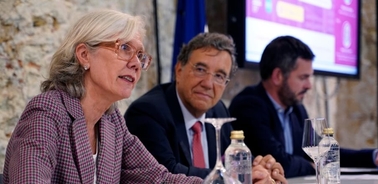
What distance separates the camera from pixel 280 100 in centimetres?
383

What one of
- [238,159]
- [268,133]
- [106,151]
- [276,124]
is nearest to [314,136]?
[238,159]

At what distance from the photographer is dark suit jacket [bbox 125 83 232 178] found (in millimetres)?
2789

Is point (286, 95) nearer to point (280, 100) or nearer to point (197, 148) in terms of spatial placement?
point (280, 100)

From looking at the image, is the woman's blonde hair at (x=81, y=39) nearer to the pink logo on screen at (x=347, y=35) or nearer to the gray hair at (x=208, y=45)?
the gray hair at (x=208, y=45)

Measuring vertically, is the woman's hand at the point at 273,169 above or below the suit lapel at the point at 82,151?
below

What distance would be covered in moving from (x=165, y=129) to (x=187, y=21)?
1.24m

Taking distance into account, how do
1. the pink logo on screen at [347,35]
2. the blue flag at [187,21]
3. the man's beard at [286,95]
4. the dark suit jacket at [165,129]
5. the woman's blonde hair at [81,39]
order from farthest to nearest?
the pink logo on screen at [347,35], the blue flag at [187,21], the man's beard at [286,95], the dark suit jacket at [165,129], the woman's blonde hair at [81,39]

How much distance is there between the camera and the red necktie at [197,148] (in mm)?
3059

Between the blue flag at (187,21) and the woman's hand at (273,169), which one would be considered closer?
the woman's hand at (273,169)

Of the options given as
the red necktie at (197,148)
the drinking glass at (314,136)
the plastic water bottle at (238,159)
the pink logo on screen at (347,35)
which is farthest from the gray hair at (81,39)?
the pink logo on screen at (347,35)

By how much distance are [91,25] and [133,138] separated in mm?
469

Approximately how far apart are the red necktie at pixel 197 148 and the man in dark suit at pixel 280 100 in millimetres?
586

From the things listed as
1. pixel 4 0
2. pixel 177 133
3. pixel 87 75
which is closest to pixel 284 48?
pixel 177 133

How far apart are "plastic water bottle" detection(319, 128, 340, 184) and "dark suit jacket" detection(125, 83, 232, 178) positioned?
1.74 feet
